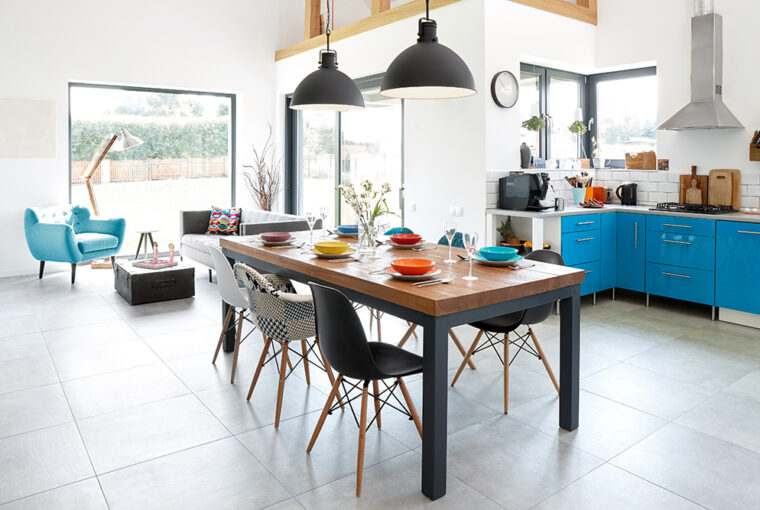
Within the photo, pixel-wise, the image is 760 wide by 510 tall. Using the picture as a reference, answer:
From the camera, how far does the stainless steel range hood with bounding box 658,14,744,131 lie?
508cm

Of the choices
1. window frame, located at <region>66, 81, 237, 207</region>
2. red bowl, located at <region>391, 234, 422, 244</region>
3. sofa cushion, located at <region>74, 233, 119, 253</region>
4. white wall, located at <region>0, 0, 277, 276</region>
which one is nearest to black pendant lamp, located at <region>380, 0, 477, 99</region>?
red bowl, located at <region>391, 234, 422, 244</region>

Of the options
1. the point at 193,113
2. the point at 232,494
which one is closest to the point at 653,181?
the point at 232,494

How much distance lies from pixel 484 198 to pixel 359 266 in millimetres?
2668

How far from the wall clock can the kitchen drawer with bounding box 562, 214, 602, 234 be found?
1.22 meters

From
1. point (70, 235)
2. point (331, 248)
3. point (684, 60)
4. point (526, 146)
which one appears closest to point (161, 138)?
point (70, 235)

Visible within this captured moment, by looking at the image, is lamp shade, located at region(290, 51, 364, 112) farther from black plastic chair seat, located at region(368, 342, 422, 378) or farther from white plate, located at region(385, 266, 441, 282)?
black plastic chair seat, located at region(368, 342, 422, 378)

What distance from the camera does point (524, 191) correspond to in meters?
5.20

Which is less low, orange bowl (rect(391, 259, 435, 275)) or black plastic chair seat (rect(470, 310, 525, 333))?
orange bowl (rect(391, 259, 435, 275))

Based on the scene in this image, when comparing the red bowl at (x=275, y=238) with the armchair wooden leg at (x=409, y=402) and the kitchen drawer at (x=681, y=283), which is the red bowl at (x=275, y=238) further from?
the kitchen drawer at (x=681, y=283)

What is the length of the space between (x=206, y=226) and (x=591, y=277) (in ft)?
15.5

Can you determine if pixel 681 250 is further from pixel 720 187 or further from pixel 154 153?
pixel 154 153

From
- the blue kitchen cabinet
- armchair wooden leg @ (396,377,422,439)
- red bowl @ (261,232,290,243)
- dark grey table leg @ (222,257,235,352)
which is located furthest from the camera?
the blue kitchen cabinet

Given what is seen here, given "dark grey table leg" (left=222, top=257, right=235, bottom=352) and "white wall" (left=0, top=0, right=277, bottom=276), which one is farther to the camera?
"white wall" (left=0, top=0, right=277, bottom=276)

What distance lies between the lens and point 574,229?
525 centimetres
